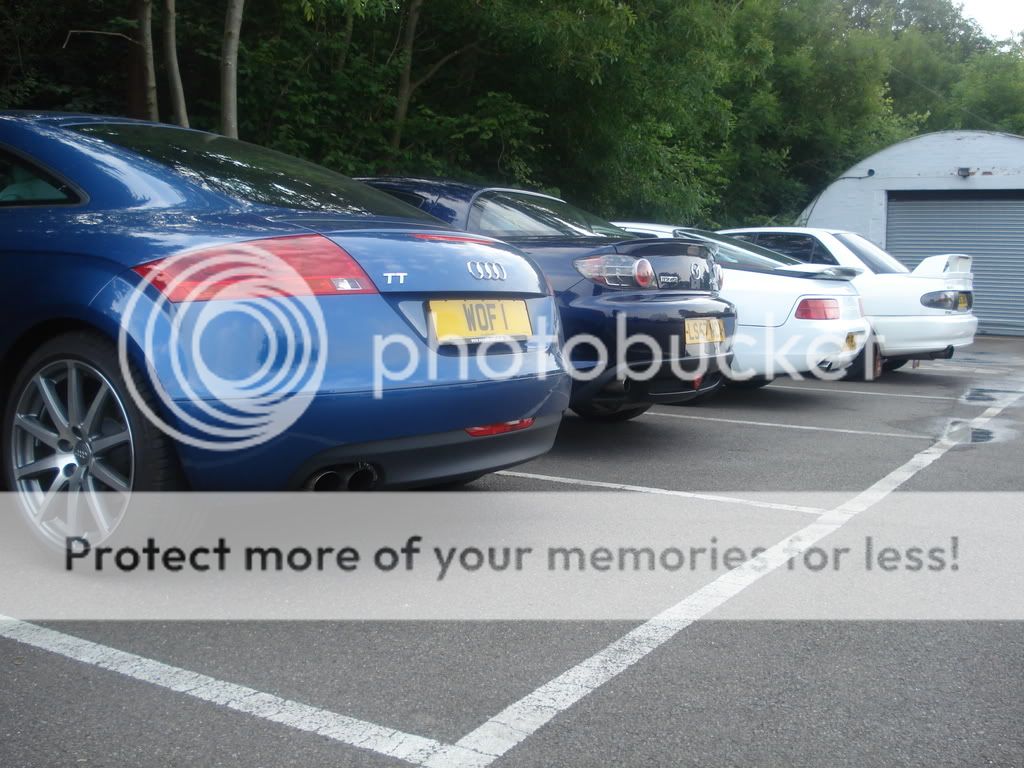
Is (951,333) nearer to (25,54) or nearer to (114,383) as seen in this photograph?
(114,383)

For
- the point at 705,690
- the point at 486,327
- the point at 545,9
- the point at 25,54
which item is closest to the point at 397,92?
the point at 545,9

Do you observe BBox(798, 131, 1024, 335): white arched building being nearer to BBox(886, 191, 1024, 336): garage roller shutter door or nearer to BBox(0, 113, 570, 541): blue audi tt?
BBox(886, 191, 1024, 336): garage roller shutter door

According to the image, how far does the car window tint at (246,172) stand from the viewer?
4.16 meters

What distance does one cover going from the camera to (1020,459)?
6809mm

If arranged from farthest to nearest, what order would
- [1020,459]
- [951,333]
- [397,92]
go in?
[397,92] < [951,333] < [1020,459]

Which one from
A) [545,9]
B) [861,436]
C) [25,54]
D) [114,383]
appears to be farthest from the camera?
[545,9]

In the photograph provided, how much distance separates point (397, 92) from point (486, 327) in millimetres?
10608

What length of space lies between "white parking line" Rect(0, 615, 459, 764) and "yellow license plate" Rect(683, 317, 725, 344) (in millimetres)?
3562

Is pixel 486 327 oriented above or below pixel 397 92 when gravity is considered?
below

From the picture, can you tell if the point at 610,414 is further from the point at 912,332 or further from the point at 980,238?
the point at 980,238

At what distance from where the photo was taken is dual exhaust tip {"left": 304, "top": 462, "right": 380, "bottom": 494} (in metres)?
3.78

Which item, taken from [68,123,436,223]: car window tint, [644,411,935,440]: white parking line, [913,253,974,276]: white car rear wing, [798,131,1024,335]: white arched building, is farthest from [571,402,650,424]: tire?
[798,131,1024,335]: white arched building

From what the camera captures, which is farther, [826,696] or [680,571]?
[680,571]

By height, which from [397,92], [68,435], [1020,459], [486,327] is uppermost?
[397,92]
